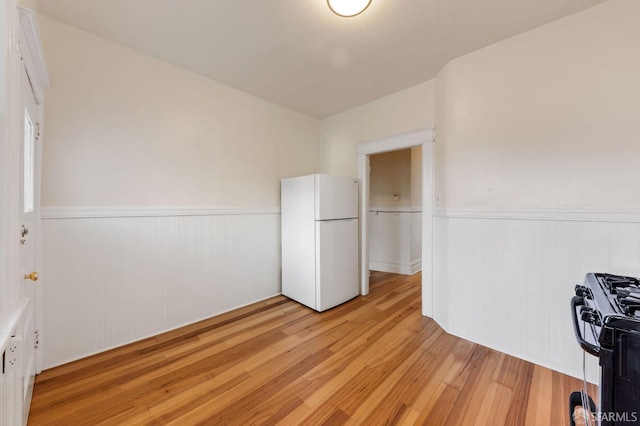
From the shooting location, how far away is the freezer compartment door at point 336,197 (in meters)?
2.66

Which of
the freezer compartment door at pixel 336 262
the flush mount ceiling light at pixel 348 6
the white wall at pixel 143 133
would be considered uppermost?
the flush mount ceiling light at pixel 348 6

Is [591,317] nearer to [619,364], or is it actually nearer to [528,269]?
[619,364]

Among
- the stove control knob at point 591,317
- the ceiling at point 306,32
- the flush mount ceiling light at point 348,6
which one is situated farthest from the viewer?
the ceiling at point 306,32

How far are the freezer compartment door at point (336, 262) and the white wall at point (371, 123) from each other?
83 cm

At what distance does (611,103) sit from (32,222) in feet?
12.0

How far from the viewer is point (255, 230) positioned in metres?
2.90

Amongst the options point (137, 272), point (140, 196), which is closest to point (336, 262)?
point (137, 272)

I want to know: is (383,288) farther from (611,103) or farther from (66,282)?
(66,282)

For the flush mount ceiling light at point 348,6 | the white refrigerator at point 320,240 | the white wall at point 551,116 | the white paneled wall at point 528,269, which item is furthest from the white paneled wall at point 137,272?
the white wall at point 551,116

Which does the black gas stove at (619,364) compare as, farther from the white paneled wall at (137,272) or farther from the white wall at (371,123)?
the white paneled wall at (137,272)

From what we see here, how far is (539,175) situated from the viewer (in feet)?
5.87

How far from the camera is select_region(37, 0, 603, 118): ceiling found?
1595 millimetres

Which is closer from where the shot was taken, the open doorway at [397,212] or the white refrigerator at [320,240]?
the white refrigerator at [320,240]

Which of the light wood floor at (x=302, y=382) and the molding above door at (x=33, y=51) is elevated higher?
the molding above door at (x=33, y=51)
